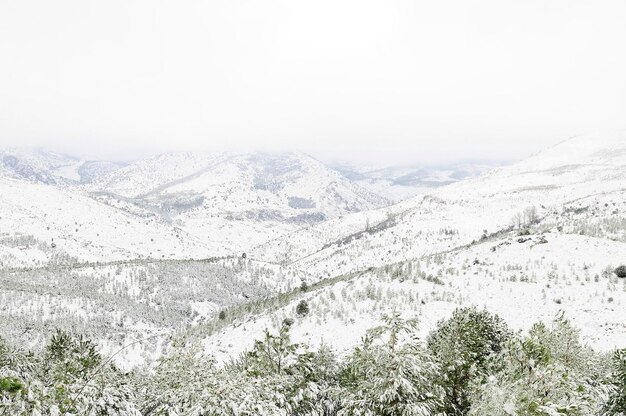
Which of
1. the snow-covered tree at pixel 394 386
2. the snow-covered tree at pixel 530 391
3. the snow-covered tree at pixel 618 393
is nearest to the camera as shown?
the snow-covered tree at pixel 530 391

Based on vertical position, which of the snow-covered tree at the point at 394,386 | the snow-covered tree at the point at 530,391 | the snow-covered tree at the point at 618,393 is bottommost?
the snow-covered tree at the point at 618,393

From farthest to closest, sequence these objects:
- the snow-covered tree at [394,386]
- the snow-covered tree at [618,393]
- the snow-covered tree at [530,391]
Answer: the snow-covered tree at [618,393] < the snow-covered tree at [394,386] < the snow-covered tree at [530,391]

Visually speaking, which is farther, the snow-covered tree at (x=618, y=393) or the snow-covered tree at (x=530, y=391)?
the snow-covered tree at (x=618, y=393)

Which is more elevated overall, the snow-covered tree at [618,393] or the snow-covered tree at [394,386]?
the snow-covered tree at [394,386]

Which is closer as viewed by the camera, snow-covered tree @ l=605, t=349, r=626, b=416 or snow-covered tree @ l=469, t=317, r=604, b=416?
snow-covered tree @ l=469, t=317, r=604, b=416

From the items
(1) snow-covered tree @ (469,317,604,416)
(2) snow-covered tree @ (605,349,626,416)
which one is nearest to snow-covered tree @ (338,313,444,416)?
(1) snow-covered tree @ (469,317,604,416)

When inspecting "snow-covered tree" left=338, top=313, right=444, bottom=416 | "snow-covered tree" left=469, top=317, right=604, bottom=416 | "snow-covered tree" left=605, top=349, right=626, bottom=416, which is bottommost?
"snow-covered tree" left=605, top=349, right=626, bottom=416

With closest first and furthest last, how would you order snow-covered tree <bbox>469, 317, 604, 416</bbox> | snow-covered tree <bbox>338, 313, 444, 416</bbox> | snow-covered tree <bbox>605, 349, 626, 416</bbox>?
snow-covered tree <bbox>469, 317, 604, 416</bbox> → snow-covered tree <bbox>338, 313, 444, 416</bbox> → snow-covered tree <bbox>605, 349, 626, 416</bbox>

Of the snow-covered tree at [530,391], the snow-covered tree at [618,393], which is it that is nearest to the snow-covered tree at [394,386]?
the snow-covered tree at [530,391]

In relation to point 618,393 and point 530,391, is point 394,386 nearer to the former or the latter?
point 530,391

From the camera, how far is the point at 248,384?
8.40 meters

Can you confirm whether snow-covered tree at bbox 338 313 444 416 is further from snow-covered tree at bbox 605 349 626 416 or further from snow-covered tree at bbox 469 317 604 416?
snow-covered tree at bbox 605 349 626 416

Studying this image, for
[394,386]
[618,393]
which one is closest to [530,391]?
[394,386]

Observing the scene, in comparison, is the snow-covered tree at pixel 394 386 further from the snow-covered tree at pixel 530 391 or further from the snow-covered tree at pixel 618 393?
the snow-covered tree at pixel 618 393
